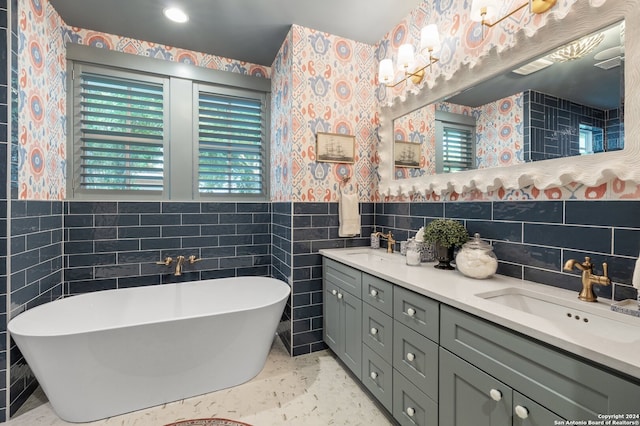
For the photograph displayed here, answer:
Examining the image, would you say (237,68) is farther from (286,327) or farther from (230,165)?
(286,327)

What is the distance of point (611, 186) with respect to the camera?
3.83ft

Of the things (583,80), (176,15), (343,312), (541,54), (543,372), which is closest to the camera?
(543,372)

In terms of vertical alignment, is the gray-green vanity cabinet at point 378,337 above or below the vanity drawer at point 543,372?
below

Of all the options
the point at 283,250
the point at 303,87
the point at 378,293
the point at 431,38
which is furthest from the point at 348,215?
the point at 431,38

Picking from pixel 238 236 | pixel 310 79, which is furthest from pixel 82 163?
pixel 310 79

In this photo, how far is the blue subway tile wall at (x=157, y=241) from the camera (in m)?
2.39

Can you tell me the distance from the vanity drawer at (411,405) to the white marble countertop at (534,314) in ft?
1.61

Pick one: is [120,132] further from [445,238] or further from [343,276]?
[445,238]

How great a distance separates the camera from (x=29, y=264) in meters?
1.88

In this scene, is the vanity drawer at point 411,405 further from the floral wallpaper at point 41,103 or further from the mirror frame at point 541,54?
the floral wallpaper at point 41,103

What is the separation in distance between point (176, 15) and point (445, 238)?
2.55 meters

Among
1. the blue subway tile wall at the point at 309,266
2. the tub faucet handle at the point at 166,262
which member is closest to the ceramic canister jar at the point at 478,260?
the blue subway tile wall at the point at 309,266

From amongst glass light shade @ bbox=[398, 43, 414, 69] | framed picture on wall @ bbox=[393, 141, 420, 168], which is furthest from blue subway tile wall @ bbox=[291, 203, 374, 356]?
glass light shade @ bbox=[398, 43, 414, 69]

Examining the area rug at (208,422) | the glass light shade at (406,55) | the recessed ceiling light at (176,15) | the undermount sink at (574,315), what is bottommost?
the area rug at (208,422)
